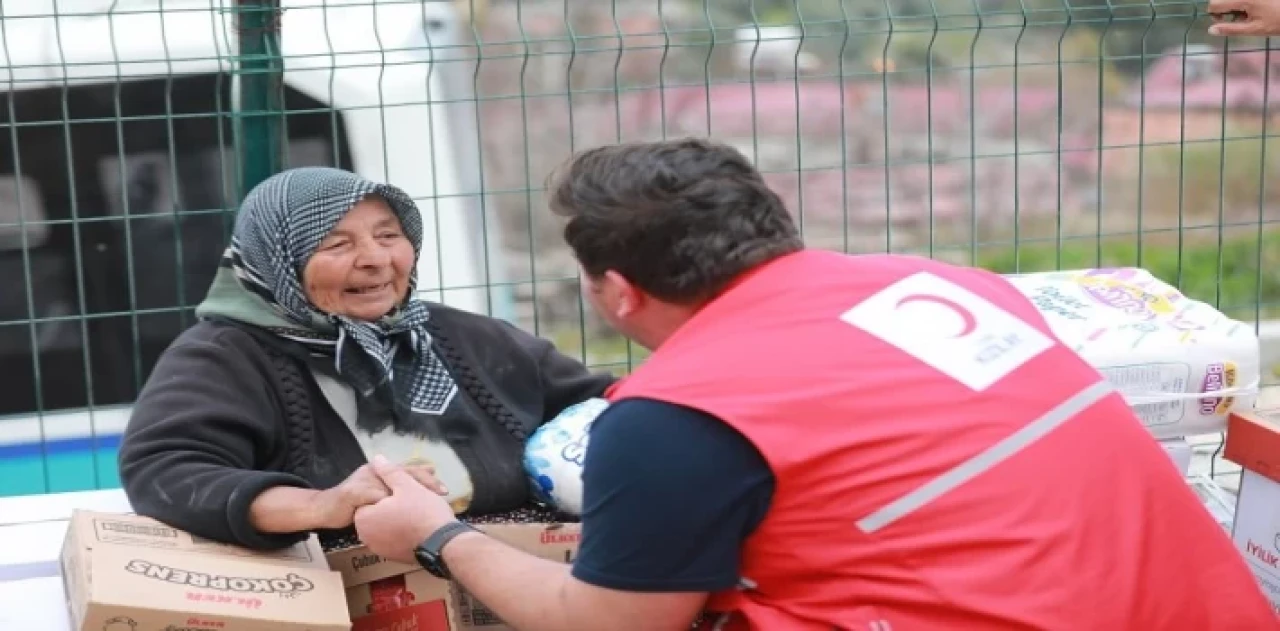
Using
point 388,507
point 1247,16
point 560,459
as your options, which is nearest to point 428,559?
point 388,507

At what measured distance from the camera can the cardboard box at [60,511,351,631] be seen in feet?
8.39

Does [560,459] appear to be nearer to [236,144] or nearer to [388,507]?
[388,507]

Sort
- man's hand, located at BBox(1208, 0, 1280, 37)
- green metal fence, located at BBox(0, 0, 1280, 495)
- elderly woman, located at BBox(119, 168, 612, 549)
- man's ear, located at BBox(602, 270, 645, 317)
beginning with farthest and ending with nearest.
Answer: green metal fence, located at BBox(0, 0, 1280, 495) < man's hand, located at BBox(1208, 0, 1280, 37) < elderly woman, located at BBox(119, 168, 612, 549) < man's ear, located at BBox(602, 270, 645, 317)

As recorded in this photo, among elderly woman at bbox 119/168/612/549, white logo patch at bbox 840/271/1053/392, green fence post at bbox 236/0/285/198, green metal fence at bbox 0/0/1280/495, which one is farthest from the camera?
green metal fence at bbox 0/0/1280/495

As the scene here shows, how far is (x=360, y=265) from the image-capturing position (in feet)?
10.2

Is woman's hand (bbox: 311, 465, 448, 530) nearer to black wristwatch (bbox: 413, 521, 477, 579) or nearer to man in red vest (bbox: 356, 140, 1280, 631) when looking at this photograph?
black wristwatch (bbox: 413, 521, 477, 579)

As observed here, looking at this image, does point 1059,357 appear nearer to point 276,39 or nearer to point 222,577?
point 222,577

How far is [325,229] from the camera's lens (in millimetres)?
3086

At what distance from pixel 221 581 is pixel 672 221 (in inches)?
34.5

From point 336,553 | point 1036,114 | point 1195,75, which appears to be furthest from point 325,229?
point 1036,114

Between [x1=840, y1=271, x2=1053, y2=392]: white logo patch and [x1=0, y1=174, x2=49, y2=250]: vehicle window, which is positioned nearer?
[x1=840, y1=271, x2=1053, y2=392]: white logo patch

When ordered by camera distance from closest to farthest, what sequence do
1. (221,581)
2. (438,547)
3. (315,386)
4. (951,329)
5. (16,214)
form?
(951,329), (438,547), (221,581), (315,386), (16,214)

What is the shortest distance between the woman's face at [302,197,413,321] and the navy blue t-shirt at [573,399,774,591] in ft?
3.12

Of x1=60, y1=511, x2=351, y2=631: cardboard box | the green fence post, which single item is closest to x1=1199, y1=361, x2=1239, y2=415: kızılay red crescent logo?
x1=60, y1=511, x2=351, y2=631: cardboard box
